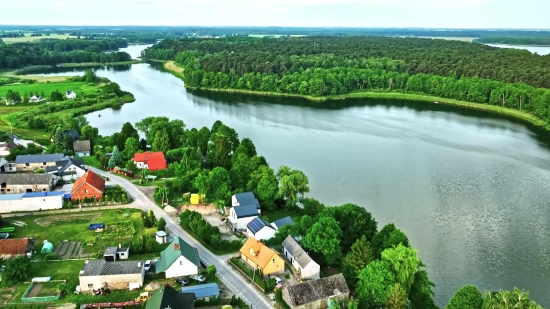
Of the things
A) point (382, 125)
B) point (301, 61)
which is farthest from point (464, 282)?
point (301, 61)

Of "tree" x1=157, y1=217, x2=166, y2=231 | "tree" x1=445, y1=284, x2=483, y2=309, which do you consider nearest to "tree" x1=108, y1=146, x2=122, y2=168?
"tree" x1=157, y1=217, x2=166, y2=231

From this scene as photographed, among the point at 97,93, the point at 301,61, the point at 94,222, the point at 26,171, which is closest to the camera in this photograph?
the point at 94,222

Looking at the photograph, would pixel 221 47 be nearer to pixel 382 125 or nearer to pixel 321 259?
pixel 382 125

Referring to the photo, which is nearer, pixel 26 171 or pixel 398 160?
pixel 26 171

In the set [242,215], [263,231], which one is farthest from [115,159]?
[263,231]

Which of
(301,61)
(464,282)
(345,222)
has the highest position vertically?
(301,61)

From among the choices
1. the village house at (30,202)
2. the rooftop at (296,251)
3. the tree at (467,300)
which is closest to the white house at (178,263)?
the rooftop at (296,251)
